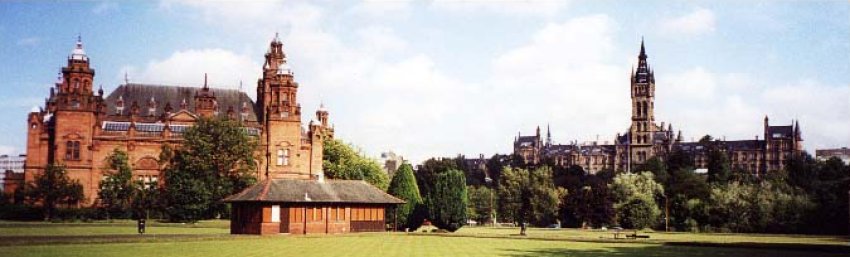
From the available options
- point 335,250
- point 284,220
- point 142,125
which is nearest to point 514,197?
point 142,125

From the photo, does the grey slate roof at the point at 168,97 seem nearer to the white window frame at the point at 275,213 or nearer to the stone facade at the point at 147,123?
the stone facade at the point at 147,123

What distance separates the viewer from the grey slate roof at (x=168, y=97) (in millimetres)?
89375

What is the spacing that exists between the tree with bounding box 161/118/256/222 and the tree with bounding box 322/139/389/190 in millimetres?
13921

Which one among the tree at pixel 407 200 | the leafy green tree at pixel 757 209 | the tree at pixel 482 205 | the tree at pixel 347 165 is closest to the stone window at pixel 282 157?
the tree at pixel 347 165

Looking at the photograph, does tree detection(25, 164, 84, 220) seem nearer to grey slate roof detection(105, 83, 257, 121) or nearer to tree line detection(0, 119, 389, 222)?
tree line detection(0, 119, 389, 222)

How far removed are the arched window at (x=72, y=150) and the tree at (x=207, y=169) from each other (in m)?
10.1

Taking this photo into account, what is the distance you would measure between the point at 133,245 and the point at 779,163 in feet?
607

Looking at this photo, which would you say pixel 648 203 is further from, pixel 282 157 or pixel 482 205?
pixel 282 157

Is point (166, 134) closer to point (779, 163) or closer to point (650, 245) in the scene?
point (650, 245)

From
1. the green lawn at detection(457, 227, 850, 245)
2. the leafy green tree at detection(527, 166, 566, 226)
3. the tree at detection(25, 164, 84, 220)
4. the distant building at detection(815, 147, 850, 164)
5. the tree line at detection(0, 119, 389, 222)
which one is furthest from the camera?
the distant building at detection(815, 147, 850, 164)

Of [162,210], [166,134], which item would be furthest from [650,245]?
[166,134]

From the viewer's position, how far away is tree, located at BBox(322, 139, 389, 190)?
90.2 metres

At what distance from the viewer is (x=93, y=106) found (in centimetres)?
8288

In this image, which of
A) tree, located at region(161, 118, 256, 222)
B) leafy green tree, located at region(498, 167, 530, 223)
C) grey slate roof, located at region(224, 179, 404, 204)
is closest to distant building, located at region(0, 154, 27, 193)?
tree, located at region(161, 118, 256, 222)
